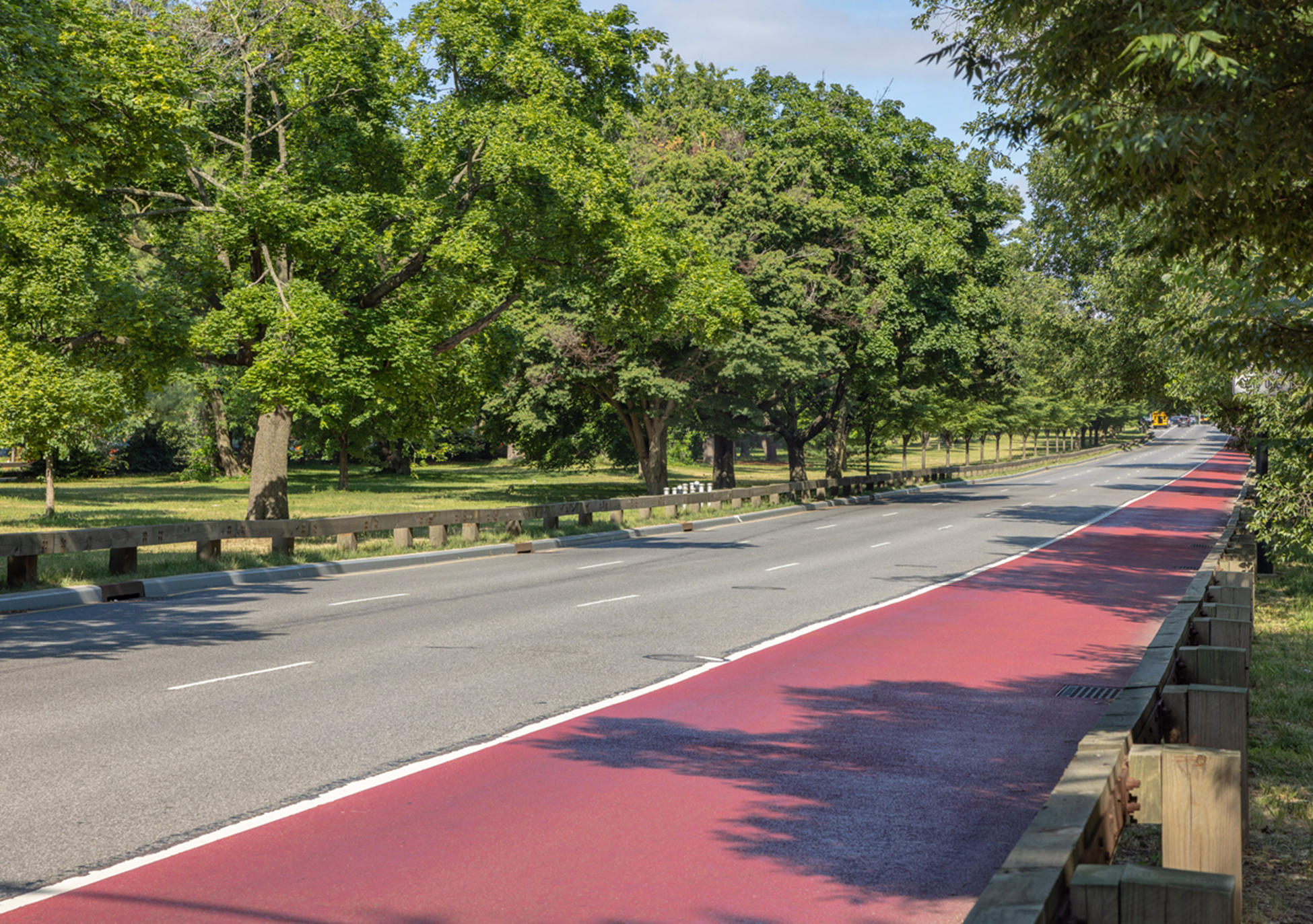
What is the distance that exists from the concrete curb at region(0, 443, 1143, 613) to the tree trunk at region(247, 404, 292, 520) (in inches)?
194

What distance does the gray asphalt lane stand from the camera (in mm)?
6520

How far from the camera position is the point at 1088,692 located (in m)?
10.2

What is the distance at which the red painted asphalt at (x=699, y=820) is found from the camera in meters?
5.00

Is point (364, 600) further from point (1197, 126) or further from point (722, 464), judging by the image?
point (722, 464)

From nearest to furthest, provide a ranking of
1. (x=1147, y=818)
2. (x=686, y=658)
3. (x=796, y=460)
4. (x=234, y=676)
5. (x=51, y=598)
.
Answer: (x=1147, y=818) → (x=234, y=676) → (x=686, y=658) → (x=51, y=598) → (x=796, y=460)

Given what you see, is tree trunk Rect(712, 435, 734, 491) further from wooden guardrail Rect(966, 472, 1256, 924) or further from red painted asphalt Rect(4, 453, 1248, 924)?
wooden guardrail Rect(966, 472, 1256, 924)

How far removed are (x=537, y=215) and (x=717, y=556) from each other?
27.0 feet

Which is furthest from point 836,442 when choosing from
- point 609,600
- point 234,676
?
point 234,676

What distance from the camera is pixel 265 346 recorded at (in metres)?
20.4

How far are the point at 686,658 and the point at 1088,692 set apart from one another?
12.1ft

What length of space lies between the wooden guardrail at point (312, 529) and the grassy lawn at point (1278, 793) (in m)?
14.1

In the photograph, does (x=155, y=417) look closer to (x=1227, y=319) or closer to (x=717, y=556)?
(x=717, y=556)

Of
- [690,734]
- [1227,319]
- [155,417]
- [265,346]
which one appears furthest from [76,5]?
[155,417]

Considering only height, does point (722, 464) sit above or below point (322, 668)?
above
